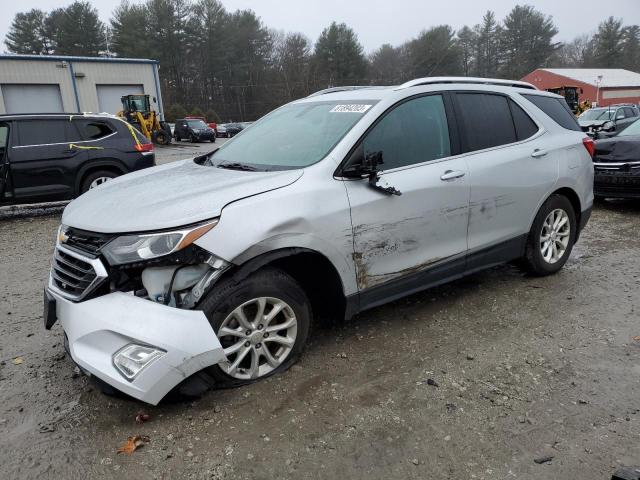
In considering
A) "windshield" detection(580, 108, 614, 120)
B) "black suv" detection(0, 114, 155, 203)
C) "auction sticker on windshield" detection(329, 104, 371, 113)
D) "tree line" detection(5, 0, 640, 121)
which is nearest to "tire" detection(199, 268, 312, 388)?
"auction sticker on windshield" detection(329, 104, 371, 113)

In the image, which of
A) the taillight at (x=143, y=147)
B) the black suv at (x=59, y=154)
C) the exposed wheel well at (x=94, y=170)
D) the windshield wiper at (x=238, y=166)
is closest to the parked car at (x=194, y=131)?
the taillight at (x=143, y=147)

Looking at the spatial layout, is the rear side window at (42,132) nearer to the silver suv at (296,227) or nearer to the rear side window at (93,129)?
the rear side window at (93,129)

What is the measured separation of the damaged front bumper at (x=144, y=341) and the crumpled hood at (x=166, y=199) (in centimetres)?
42

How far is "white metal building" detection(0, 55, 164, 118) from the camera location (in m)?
29.0

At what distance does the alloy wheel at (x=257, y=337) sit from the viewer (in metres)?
2.72

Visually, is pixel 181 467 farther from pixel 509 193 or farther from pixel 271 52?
pixel 271 52

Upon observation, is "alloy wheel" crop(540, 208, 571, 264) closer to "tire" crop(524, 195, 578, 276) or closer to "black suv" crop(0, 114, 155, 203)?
"tire" crop(524, 195, 578, 276)

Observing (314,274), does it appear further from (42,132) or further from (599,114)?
(599,114)

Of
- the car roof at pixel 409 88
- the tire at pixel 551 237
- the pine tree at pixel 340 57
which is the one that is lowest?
the tire at pixel 551 237

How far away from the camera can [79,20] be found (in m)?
52.2

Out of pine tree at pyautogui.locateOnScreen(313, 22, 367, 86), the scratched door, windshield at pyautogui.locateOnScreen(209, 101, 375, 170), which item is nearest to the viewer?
the scratched door

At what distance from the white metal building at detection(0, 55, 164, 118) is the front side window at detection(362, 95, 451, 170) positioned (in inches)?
1255

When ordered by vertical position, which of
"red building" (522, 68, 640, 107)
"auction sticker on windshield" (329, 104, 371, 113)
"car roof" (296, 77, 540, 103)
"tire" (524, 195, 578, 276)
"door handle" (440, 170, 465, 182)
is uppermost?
"red building" (522, 68, 640, 107)

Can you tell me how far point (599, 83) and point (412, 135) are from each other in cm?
6189
